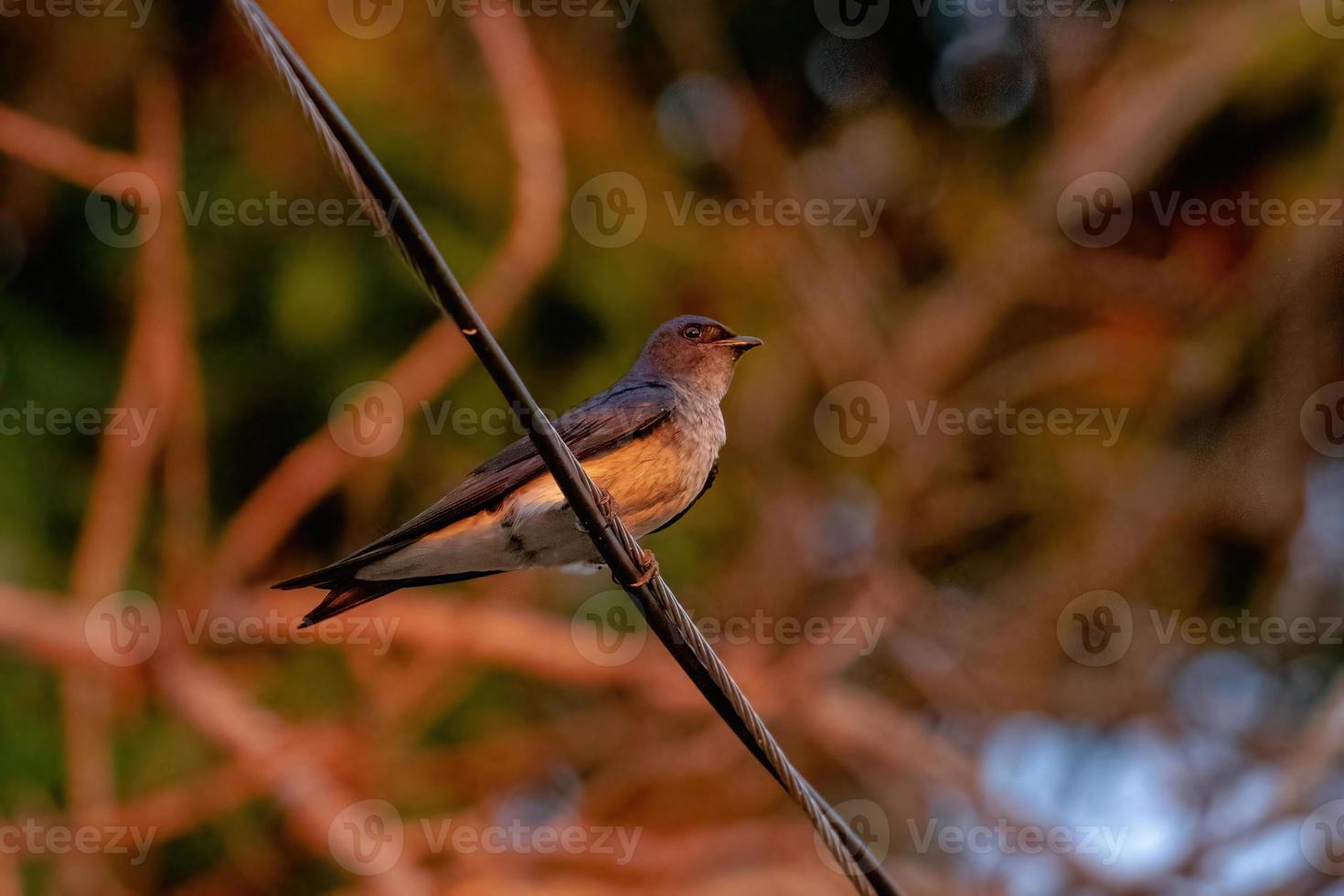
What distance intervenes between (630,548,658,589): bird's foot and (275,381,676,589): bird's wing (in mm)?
1163

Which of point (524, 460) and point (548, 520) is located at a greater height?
point (524, 460)

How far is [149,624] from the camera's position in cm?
1048

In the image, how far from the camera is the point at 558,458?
11.0ft

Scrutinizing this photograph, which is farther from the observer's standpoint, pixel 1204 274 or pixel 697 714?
pixel 1204 274

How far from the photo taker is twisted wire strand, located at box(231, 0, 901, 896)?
9.82 ft

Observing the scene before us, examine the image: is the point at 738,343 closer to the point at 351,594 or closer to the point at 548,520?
the point at 548,520

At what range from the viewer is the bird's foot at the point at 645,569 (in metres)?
3.69

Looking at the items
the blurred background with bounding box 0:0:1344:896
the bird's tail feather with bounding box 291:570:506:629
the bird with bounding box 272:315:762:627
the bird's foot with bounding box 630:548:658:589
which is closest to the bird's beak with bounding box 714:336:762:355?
the bird with bounding box 272:315:762:627

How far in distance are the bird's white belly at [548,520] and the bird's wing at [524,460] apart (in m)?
0.04

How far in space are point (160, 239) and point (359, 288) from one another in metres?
1.59

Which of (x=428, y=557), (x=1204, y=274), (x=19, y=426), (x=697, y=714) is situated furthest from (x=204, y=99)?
(x=1204, y=274)

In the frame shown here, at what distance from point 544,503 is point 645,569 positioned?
126 cm

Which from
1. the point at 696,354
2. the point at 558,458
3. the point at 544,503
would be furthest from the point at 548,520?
the point at 558,458

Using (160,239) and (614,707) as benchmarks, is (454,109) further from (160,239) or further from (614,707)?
(614,707)
